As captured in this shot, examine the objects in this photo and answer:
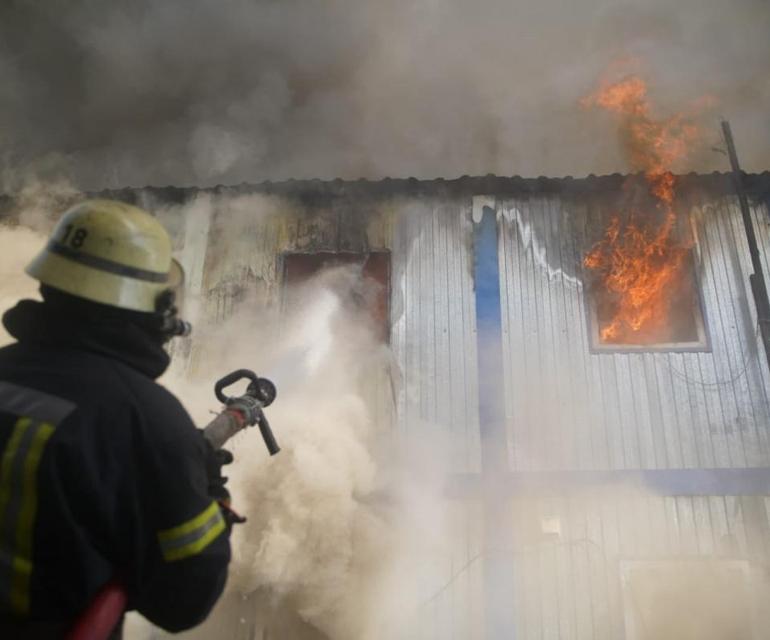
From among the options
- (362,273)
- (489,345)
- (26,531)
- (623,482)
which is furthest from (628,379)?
(26,531)

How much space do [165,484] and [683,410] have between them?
24.7 feet

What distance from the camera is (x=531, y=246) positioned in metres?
8.52

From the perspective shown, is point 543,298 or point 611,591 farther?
point 543,298

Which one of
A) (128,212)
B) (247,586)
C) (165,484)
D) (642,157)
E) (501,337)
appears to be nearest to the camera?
(165,484)

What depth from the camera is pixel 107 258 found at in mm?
1764

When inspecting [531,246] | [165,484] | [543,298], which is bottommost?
[165,484]

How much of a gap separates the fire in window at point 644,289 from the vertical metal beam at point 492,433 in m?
1.35

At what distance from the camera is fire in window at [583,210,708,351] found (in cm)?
796

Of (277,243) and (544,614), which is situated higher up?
(277,243)

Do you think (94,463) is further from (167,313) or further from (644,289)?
(644,289)

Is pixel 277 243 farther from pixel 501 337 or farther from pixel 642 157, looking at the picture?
pixel 642 157

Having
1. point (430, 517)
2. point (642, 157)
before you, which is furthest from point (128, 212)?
→ point (642, 157)

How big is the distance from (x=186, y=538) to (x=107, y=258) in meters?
0.87

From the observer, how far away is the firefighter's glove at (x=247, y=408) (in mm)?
2709
